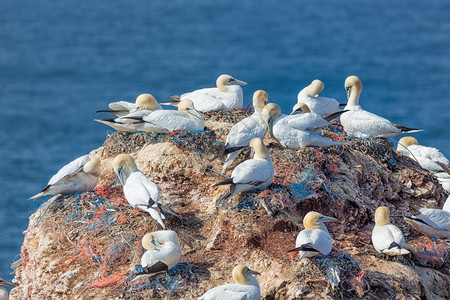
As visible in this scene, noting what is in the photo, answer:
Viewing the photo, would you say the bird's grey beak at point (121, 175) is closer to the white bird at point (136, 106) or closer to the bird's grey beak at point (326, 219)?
the white bird at point (136, 106)

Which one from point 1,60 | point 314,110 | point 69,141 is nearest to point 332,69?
point 69,141

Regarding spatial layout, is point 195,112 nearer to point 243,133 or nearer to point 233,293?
point 243,133

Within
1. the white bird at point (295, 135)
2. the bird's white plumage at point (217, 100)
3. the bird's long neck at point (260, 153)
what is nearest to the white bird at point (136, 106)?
the bird's white plumage at point (217, 100)

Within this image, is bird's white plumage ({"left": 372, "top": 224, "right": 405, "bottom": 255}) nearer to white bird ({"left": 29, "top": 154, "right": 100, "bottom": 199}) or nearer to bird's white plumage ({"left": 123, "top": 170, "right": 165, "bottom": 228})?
bird's white plumage ({"left": 123, "top": 170, "right": 165, "bottom": 228})

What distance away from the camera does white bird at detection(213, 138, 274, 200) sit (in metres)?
13.6

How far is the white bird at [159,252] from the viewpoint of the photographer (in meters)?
12.6

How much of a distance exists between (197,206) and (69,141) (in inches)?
1188

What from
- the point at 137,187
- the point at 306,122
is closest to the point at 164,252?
the point at 137,187

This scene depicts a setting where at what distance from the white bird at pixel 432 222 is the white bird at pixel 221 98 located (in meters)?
3.64

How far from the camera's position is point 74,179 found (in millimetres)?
14781

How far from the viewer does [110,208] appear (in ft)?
47.0

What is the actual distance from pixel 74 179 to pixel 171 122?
1.64 m

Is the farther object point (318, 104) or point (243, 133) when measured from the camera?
point (318, 104)

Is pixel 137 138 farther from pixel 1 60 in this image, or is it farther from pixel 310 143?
pixel 1 60
